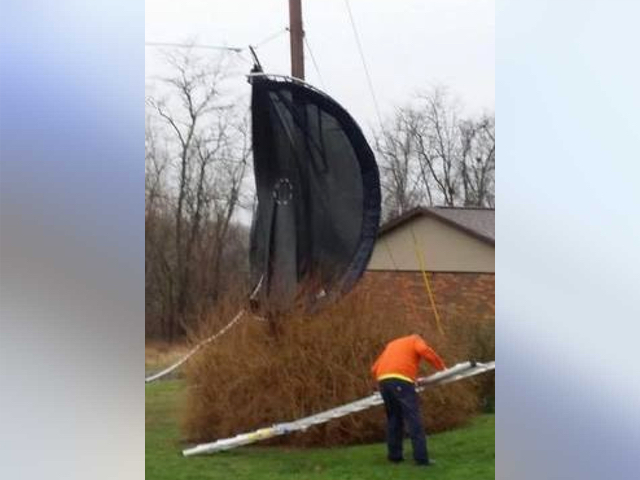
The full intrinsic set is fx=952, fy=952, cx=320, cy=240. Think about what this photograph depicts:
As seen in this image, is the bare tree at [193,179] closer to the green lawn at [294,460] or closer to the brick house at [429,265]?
the green lawn at [294,460]

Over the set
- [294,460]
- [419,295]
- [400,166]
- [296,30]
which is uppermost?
[296,30]

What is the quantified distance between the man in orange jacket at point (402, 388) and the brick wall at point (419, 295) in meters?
0.10

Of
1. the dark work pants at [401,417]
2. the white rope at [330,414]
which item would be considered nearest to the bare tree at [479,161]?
the white rope at [330,414]

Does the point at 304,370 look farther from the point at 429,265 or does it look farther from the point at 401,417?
the point at 429,265

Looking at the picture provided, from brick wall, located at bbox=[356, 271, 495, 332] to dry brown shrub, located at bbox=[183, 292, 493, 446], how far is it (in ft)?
0.08

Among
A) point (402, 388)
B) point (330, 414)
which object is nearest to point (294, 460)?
point (330, 414)

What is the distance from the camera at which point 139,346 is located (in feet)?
10.2

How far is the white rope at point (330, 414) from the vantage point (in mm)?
3143

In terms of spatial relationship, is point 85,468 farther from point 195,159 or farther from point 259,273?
point 195,159

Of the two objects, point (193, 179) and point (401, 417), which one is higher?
point (193, 179)

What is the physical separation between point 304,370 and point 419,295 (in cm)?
46

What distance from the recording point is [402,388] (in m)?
3.14

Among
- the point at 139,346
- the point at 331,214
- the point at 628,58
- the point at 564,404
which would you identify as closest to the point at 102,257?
the point at 139,346

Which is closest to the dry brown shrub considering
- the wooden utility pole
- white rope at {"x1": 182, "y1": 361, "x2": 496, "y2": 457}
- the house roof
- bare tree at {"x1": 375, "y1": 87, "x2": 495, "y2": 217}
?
white rope at {"x1": 182, "y1": 361, "x2": 496, "y2": 457}
